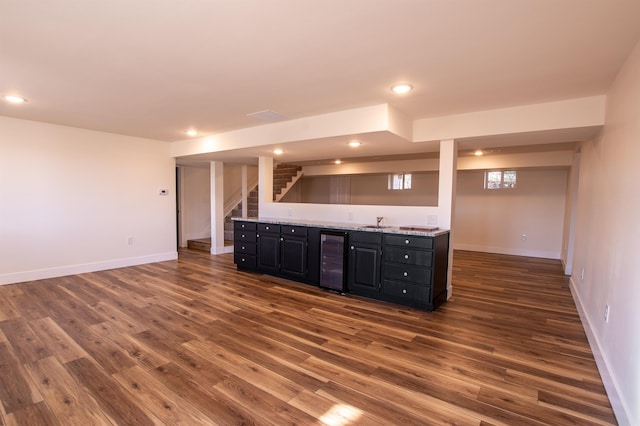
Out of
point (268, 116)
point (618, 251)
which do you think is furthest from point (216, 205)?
point (618, 251)

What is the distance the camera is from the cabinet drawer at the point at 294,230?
15.1 feet

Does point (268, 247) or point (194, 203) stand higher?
point (194, 203)

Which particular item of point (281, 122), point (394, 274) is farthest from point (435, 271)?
point (281, 122)

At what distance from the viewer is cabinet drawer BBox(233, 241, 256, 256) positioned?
17.3ft

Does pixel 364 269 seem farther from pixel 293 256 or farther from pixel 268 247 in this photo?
pixel 268 247

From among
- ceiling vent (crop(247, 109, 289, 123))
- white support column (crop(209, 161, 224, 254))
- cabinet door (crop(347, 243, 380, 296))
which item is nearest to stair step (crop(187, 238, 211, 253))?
white support column (crop(209, 161, 224, 254))

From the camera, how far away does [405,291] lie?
3727mm

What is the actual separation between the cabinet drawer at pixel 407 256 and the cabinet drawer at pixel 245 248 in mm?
2362

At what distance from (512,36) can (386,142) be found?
225 cm

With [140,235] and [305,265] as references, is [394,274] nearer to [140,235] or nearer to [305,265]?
[305,265]

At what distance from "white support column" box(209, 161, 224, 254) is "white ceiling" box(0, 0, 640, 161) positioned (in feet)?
10.8

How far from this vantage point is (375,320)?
3.35 metres

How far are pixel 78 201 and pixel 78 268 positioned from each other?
3.54 feet

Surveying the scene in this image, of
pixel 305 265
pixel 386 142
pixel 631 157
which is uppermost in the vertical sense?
pixel 386 142
